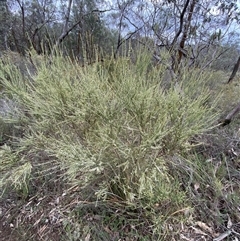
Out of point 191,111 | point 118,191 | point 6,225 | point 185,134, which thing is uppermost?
point 191,111

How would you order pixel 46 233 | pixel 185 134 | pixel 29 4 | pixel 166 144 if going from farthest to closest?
pixel 29 4, pixel 46 233, pixel 166 144, pixel 185 134

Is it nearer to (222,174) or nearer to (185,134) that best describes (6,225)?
(185,134)

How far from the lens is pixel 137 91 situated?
4.66ft

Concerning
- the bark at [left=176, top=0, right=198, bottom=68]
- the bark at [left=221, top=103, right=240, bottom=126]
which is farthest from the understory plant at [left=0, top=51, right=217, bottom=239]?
the bark at [left=176, top=0, right=198, bottom=68]

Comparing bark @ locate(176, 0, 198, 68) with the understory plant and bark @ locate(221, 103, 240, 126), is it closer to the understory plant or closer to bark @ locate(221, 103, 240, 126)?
bark @ locate(221, 103, 240, 126)

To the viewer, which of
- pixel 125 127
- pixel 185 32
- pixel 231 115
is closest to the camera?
pixel 125 127

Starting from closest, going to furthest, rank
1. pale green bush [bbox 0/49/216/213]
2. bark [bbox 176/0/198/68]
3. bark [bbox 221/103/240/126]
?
pale green bush [bbox 0/49/216/213] < bark [bbox 221/103/240/126] < bark [bbox 176/0/198/68]

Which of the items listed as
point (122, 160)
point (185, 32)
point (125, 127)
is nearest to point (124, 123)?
point (125, 127)

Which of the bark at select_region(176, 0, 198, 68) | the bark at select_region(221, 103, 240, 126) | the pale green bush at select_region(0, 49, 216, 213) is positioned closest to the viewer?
the pale green bush at select_region(0, 49, 216, 213)

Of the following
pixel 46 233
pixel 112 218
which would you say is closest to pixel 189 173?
pixel 112 218

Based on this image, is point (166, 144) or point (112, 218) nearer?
point (166, 144)

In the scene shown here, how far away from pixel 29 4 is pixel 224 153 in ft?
38.2

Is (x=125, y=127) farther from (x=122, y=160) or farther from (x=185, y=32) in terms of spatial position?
(x=185, y=32)

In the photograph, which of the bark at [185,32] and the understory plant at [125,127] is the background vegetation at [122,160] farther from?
the bark at [185,32]
